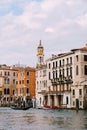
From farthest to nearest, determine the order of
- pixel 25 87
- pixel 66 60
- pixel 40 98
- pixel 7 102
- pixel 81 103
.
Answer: pixel 7 102 < pixel 25 87 < pixel 40 98 < pixel 66 60 < pixel 81 103

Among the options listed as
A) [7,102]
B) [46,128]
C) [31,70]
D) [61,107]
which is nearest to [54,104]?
[61,107]

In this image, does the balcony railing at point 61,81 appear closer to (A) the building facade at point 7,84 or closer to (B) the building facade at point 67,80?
(B) the building facade at point 67,80

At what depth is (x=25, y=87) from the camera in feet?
268

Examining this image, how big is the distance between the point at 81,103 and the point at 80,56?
718 cm

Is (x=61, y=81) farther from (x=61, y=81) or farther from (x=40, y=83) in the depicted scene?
(x=40, y=83)

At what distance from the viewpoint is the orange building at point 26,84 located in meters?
81.3

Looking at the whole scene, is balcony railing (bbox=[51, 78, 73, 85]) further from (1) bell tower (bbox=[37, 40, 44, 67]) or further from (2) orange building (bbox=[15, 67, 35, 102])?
(2) orange building (bbox=[15, 67, 35, 102])

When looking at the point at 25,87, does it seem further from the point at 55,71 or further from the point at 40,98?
the point at 55,71

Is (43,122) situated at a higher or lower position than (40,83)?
lower

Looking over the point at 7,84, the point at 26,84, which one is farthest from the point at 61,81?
the point at 7,84

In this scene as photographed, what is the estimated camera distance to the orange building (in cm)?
8131

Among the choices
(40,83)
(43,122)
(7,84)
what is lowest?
(43,122)

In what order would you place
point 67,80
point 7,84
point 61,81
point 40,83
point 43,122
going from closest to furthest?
1. point 43,122
2. point 67,80
3. point 61,81
4. point 40,83
5. point 7,84

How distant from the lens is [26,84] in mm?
81562
